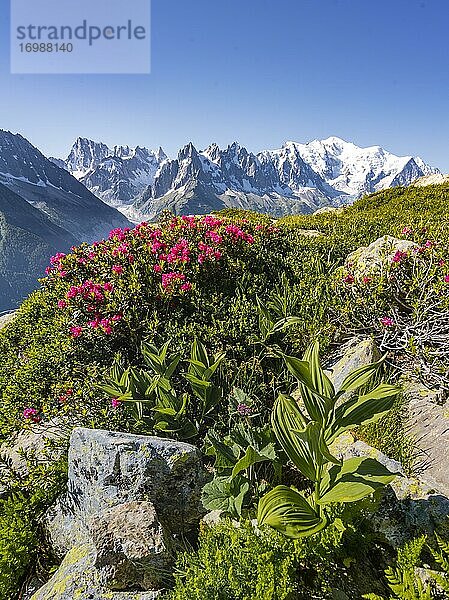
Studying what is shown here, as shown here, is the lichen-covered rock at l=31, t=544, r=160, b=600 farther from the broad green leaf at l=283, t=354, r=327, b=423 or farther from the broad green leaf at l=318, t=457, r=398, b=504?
the broad green leaf at l=283, t=354, r=327, b=423

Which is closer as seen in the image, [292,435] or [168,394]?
[292,435]

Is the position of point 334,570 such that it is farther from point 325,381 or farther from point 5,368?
point 5,368

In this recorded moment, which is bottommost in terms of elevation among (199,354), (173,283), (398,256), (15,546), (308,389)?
(15,546)

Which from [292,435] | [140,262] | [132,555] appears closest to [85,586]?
[132,555]

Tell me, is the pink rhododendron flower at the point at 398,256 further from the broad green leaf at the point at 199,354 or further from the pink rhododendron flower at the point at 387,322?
the broad green leaf at the point at 199,354

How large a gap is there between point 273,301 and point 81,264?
3.92 m

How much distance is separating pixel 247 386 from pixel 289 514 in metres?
2.12

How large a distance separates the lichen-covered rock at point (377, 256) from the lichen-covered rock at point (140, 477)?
153 inches

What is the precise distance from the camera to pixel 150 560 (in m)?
2.97

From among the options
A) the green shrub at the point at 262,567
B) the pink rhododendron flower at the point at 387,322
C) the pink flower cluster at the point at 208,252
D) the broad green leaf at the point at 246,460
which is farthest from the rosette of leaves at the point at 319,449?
the pink flower cluster at the point at 208,252

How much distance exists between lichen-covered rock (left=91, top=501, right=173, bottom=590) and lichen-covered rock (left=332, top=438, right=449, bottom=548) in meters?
1.60

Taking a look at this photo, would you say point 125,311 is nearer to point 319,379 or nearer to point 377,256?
point 319,379

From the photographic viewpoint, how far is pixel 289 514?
2570 millimetres

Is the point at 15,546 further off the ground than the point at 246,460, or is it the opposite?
the point at 246,460
